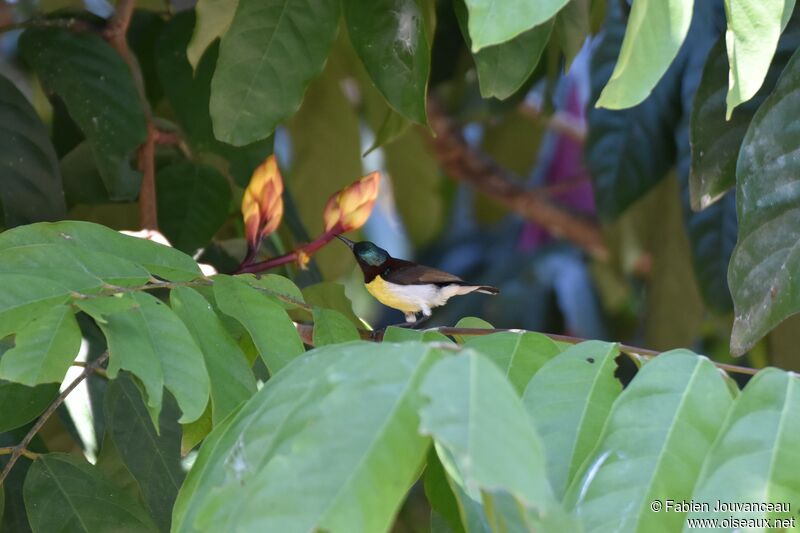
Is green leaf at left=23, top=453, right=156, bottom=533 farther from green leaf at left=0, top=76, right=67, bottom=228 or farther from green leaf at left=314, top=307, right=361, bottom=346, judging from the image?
green leaf at left=0, top=76, right=67, bottom=228

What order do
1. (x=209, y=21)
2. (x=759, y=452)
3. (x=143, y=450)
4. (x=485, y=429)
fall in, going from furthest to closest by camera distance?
1. (x=209, y=21)
2. (x=143, y=450)
3. (x=759, y=452)
4. (x=485, y=429)

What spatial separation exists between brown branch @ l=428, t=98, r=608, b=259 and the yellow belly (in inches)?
51.6

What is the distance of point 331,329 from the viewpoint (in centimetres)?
104

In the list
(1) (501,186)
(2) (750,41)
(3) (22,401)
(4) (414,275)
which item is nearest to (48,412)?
(3) (22,401)

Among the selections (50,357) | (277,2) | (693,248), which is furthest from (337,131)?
(50,357)

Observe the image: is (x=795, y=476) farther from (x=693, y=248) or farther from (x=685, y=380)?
(x=693, y=248)

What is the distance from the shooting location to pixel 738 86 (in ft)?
3.00

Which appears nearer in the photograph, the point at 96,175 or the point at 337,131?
the point at 96,175

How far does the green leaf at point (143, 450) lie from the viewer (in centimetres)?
114

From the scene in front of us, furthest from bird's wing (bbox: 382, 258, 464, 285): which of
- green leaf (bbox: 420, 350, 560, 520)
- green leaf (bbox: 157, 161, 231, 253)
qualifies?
green leaf (bbox: 420, 350, 560, 520)

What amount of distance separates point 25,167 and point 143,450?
0.48 meters

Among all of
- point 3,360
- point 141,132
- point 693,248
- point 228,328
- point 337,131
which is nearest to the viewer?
point 3,360

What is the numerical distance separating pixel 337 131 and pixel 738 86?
5.14 feet

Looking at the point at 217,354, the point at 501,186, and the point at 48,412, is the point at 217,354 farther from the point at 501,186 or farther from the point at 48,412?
the point at 501,186
